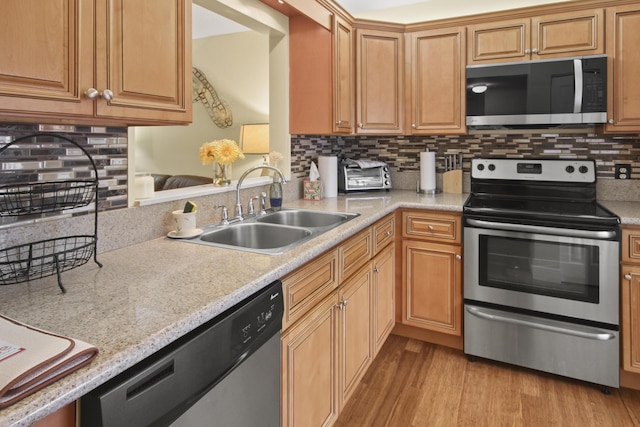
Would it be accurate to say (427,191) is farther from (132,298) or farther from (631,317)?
(132,298)

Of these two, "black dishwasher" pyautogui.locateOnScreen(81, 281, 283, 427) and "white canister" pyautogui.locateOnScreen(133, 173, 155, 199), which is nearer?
"black dishwasher" pyautogui.locateOnScreen(81, 281, 283, 427)

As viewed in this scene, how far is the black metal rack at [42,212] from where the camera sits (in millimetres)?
1115

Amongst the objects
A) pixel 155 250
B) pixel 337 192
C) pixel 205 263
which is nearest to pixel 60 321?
pixel 205 263

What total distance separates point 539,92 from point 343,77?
3.93 feet

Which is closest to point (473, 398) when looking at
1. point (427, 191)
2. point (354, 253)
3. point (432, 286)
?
point (432, 286)

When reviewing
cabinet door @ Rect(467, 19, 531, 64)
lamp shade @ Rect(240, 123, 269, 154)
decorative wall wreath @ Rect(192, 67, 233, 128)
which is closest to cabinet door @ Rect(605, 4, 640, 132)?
cabinet door @ Rect(467, 19, 531, 64)

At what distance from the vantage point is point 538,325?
236cm

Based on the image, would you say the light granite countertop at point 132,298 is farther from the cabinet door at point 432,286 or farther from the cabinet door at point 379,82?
the cabinet door at point 379,82

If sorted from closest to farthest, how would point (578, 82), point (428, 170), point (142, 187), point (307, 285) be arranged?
1. point (307, 285)
2. point (142, 187)
3. point (578, 82)
4. point (428, 170)

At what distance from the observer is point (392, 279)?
2660 millimetres

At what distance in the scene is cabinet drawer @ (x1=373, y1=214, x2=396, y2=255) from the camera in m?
2.30

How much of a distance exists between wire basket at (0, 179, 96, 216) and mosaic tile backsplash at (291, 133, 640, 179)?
5.07 ft

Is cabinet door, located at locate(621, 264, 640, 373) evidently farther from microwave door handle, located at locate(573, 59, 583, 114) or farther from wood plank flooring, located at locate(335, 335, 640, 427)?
microwave door handle, located at locate(573, 59, 583, 114)

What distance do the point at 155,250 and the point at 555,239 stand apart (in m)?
2.04
